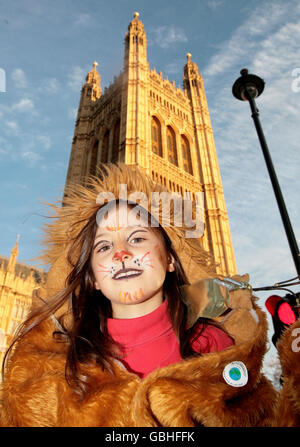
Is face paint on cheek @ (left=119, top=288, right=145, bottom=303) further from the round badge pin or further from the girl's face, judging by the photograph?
the round badge pin

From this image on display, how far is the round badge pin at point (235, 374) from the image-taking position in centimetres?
111

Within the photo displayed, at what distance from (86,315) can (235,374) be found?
950mm

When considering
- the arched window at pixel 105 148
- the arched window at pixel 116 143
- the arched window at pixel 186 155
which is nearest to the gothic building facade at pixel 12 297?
the arched window at pixel 105 148

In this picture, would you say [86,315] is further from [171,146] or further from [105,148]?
[171,146]

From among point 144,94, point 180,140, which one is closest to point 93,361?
point 144,94

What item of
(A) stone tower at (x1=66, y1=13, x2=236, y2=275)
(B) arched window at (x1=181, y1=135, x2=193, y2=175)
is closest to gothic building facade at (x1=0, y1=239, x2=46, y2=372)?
(A) stone tower at (x1=66, y1=13, x2=236, y2=275)

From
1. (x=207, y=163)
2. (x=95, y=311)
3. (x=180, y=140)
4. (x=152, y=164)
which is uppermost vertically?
(x=180, y=140)

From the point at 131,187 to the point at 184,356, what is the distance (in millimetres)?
1100

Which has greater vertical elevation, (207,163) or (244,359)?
(207,163)

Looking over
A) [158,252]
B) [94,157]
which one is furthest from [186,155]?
[158,252]

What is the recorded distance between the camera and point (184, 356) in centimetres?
141

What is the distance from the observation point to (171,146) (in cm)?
2064

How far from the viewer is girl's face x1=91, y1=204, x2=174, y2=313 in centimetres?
152
